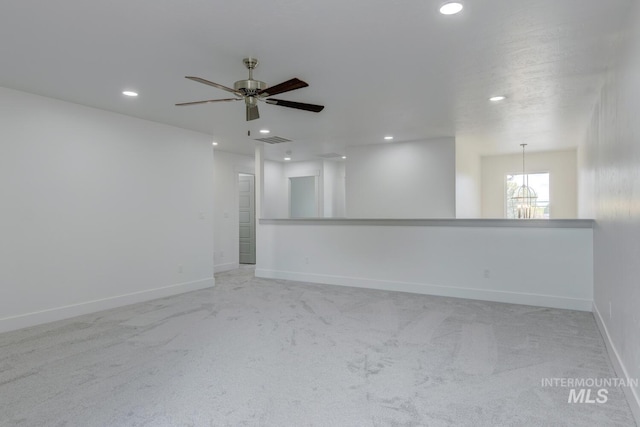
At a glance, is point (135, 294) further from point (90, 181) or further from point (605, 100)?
point (605, 100)

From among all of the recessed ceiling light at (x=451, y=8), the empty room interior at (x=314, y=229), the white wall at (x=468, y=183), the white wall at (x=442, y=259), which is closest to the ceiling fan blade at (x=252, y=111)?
the empty room interior at (x=314, y=229)

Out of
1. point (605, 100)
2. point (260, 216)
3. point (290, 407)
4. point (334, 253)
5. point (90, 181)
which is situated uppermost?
point (605, 100)

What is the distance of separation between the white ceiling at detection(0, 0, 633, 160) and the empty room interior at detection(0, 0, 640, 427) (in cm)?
2

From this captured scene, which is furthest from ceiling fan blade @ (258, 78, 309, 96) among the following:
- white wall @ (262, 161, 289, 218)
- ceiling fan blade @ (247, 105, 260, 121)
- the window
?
the window

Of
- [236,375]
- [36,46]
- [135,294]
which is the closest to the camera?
[236,375]

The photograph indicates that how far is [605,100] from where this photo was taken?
3.23 metres

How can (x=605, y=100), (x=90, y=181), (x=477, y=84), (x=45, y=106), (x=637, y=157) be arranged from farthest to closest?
(x=90, y=181)
(x=45, y=106)
(x=477, y=84)
(x=605, y=100)
(x=637, y=157)

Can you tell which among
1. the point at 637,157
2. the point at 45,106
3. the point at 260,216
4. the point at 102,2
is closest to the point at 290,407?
the point at 637,157

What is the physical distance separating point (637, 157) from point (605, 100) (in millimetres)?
1676

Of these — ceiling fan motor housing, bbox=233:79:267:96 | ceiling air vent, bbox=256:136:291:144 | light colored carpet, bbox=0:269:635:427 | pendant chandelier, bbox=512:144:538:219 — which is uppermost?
ceiling air vent, bbox=256:136:291:144

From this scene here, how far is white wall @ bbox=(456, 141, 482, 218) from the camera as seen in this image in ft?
21.0

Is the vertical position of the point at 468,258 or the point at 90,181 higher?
the point at 90,181

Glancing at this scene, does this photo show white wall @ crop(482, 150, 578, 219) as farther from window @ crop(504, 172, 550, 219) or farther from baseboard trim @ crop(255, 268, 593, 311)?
baseboard trim @ crop(255, 268, 593, 311)

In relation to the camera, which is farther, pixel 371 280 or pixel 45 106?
pixel 371 280
